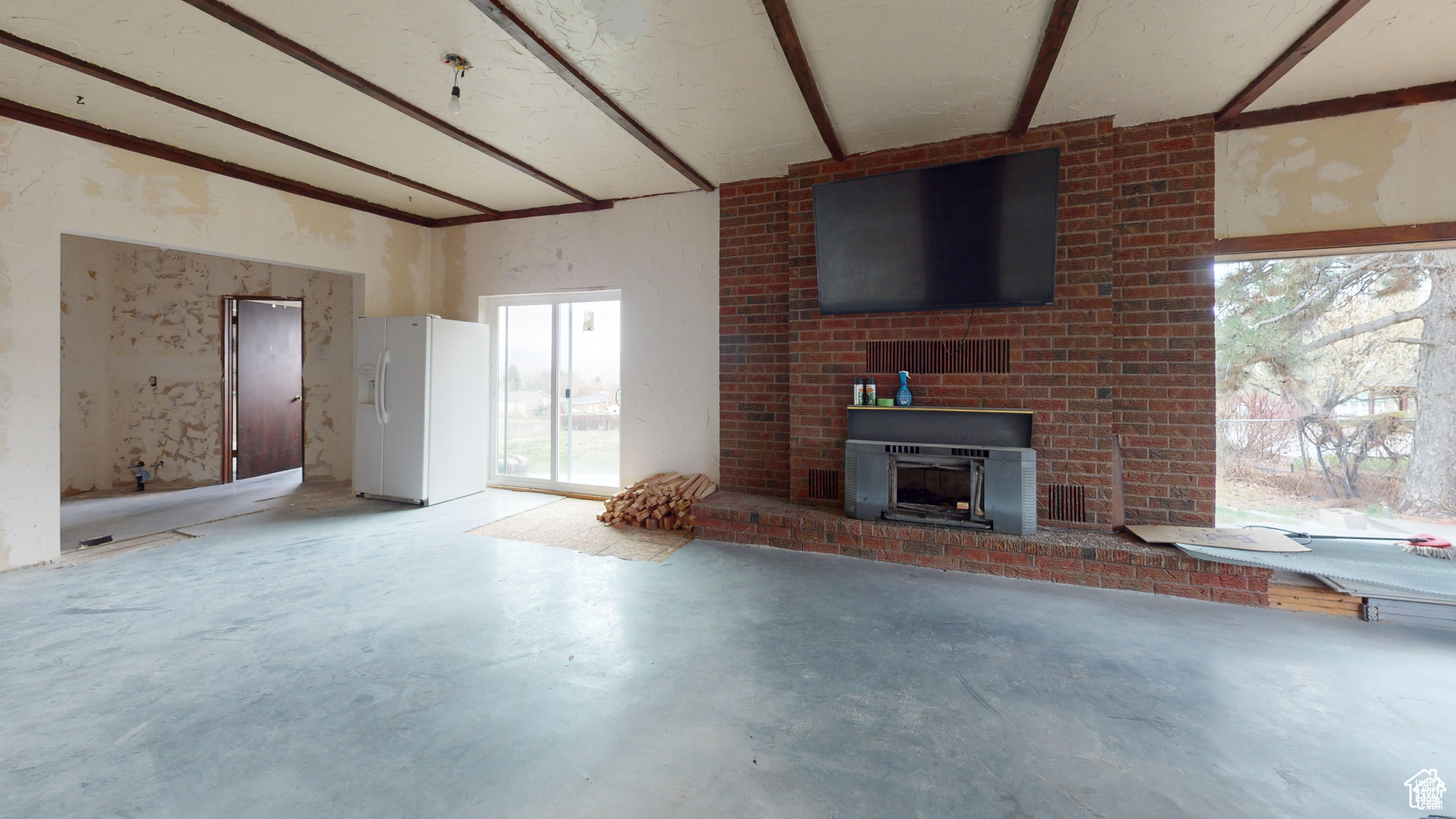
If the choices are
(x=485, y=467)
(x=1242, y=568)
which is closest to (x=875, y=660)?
(x=1242, y=568)

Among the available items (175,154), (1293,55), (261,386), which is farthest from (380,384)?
(1293,55)

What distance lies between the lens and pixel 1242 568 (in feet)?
9.69

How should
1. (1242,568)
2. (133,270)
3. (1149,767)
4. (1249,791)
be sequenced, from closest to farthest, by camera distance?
1. (1249,791)
2. (1149,767)
3. (1242,568)
4. (133,270)

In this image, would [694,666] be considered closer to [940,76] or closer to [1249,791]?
[1249,791]

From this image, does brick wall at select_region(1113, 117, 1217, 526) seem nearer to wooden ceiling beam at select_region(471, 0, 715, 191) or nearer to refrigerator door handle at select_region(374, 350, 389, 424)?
wooden ceiling beam at select_region(471, 0, 715, 191)

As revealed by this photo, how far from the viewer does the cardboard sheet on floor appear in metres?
3.05

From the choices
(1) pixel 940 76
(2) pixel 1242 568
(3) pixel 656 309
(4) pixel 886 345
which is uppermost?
(1) pixel 940 76

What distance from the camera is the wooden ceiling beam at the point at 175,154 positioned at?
3293mm

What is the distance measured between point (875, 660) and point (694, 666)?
0.78 m

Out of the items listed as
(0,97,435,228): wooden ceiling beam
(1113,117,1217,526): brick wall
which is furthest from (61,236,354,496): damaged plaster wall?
(1113,117,1217,526): brick wall

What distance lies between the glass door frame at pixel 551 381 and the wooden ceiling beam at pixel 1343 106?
15.6ft

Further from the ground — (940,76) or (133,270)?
(940,76)

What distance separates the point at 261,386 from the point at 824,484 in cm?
669

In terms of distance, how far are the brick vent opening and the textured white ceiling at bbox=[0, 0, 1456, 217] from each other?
243 cm
